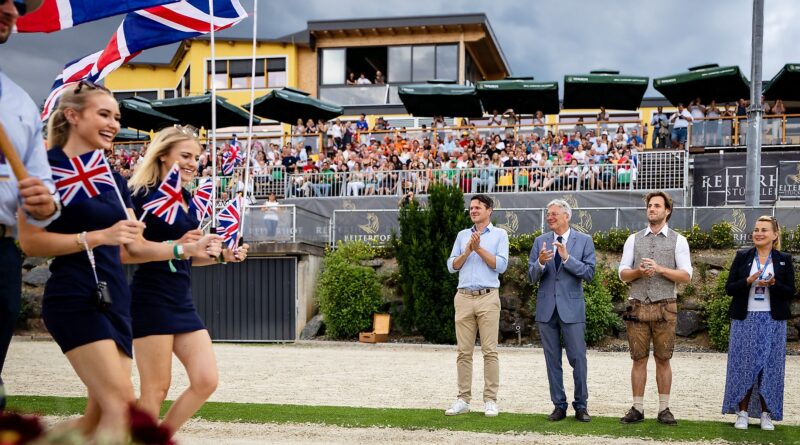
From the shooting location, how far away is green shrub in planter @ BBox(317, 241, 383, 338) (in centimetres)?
2070

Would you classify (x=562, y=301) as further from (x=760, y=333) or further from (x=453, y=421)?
(x=760, y=333)

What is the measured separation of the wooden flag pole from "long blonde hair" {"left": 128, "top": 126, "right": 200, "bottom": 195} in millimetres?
1986

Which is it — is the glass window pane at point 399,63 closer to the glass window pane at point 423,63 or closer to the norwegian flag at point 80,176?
the glass window pane at point 423,63

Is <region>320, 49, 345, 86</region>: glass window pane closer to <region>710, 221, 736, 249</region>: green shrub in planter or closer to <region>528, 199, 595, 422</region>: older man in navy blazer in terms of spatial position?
<region>710, 221, 736, 249</region>: green shrub in planter

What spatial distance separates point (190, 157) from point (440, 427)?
385cm

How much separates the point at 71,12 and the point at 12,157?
232 inches

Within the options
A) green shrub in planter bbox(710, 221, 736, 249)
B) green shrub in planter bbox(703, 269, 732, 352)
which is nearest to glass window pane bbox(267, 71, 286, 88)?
green shrub in planter bbox(710, 221, 736, 249)

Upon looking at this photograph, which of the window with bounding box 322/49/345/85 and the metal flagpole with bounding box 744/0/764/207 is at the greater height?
the window with bounding box 322/49/345/85

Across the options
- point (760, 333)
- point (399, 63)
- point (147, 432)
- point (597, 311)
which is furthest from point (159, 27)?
point (399, 63)

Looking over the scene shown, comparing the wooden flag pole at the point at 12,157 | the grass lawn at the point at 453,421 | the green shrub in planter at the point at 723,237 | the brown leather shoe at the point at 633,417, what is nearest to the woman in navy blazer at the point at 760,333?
the grass lawn at the point at 453,421

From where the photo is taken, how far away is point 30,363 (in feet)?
50.4

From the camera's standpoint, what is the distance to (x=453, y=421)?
8.58 metres

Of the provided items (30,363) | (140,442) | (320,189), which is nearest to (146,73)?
(320,189)

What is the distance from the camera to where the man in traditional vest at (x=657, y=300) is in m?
8.61
